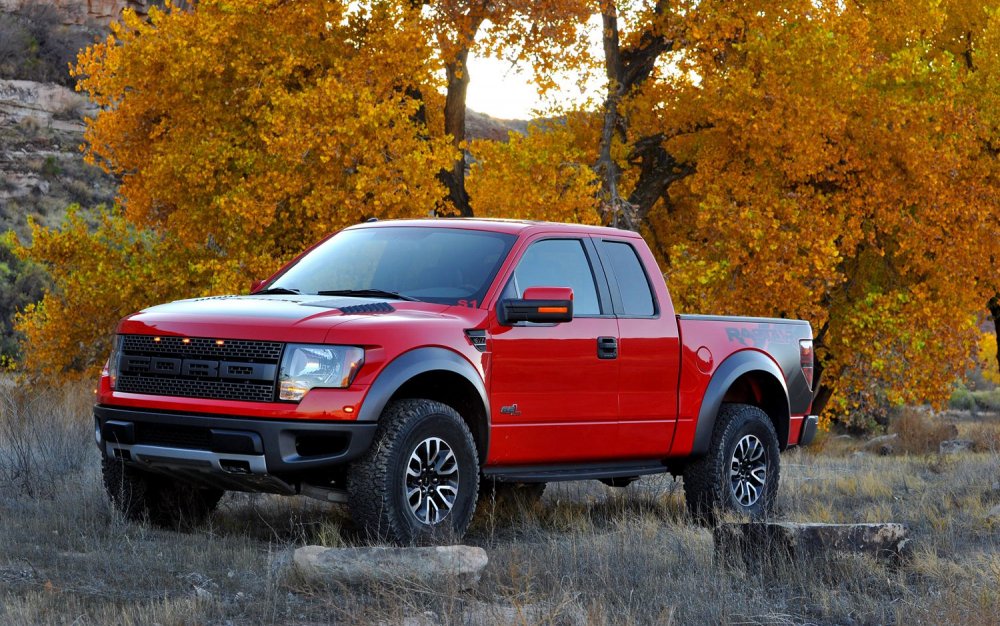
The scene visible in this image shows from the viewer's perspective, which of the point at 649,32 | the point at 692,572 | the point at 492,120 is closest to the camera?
the point at 692,572

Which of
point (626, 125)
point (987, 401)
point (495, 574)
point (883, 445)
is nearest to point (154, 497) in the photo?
point (495, 574)

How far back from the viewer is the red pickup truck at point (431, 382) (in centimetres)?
703

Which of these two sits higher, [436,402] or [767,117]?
[767,117]

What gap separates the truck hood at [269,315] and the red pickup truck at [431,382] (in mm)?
14

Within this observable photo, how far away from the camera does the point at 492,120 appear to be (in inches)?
3681

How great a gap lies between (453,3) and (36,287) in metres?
17.9

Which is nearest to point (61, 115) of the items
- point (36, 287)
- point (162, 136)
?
point (36, 287)

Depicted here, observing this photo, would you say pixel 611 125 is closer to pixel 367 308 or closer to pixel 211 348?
pixel 367 308

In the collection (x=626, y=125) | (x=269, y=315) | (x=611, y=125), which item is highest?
(x=626, y=125)

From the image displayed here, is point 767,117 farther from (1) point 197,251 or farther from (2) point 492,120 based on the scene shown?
(2) point 492,120

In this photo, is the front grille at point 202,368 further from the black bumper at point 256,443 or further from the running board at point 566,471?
the running board at point 566,471

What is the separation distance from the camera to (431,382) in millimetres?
7711

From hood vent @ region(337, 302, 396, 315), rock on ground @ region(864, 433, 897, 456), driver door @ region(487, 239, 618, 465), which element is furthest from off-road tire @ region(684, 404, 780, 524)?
rock on ground @ region(864, 433, 897, 456)

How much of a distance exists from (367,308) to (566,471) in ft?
5.93
